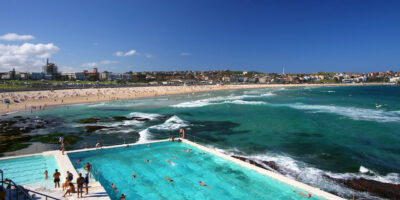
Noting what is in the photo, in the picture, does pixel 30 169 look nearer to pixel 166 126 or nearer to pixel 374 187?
pixel 166 126

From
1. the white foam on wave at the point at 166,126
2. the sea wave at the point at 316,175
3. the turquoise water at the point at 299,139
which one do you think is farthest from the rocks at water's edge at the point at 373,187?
the white foam on wave at the point at 166,126

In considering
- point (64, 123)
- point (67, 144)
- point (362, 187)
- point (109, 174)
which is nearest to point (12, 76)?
point (64, 123)

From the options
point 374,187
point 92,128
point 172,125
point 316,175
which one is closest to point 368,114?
point 172,125

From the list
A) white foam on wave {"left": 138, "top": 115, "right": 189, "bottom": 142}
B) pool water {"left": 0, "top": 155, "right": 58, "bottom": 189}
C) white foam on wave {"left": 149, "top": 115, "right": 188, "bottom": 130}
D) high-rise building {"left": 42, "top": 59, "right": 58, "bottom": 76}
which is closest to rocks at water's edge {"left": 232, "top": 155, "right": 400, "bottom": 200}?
pool water {"left": 0, "top": 155, "right": 58, "bottom": 189}

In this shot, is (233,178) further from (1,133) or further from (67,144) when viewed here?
(1,133)

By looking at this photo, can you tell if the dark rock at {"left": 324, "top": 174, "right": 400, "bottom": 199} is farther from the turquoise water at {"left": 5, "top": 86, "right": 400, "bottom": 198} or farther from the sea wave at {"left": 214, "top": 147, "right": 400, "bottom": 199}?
the turquoise water at {"left": 5, "top": 86, "right": 400, "bottom": 198}

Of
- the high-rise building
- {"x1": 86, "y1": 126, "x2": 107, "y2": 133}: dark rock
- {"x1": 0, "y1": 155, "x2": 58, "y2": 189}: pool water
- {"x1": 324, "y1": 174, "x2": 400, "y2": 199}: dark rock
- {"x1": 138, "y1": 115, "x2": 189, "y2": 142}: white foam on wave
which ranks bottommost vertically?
{"x1": 324, "y1": 174, "x2": 400, "y2": 199}: dark rock
